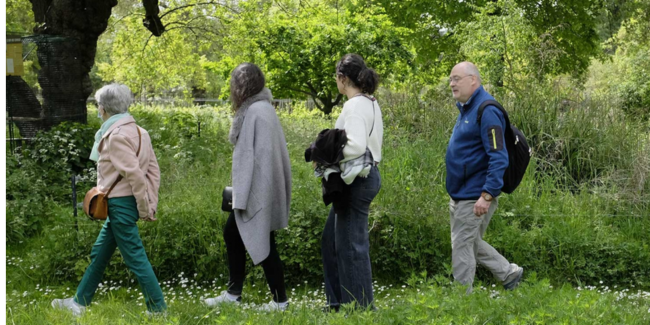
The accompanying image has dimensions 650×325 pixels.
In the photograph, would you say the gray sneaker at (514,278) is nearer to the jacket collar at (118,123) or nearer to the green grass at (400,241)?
the green grass at (400,241)

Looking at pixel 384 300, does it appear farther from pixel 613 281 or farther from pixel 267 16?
pixel 267 16

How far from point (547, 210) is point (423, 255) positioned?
1.45 meters

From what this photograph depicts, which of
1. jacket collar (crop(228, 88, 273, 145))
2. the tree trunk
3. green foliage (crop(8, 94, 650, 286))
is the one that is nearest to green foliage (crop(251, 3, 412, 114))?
the tree trunk

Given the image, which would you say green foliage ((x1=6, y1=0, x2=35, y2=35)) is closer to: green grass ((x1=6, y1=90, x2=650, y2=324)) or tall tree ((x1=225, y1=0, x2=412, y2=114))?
tall tree ((x1=225, y1=0, x2=412, y2=114))

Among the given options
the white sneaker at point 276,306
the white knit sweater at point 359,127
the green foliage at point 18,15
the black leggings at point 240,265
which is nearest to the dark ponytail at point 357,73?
the white knit sweater at point 359,127

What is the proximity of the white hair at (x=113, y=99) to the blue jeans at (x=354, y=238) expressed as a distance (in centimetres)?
166

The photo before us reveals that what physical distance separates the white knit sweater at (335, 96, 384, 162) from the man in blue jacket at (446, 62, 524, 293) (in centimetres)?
63

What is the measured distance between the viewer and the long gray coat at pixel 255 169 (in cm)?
465

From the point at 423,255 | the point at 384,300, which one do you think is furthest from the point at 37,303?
the point at 423,255

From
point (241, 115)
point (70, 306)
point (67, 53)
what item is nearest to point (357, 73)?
point (241, 115)

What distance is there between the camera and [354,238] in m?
4.50

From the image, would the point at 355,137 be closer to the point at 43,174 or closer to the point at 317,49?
the point at 43,174

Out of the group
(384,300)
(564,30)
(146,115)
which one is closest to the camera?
(384,300)

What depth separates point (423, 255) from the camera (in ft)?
19.6
